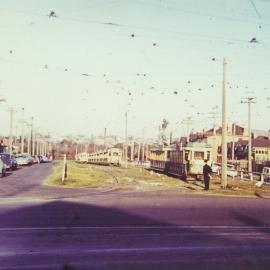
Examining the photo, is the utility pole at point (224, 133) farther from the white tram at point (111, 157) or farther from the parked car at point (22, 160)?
the white tram at point (111, 157)

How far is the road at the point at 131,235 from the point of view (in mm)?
8430

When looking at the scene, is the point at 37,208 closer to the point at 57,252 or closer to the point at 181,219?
the point at 181,219

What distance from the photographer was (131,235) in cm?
1137

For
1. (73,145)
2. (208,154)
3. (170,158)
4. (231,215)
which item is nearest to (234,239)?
(231,215)

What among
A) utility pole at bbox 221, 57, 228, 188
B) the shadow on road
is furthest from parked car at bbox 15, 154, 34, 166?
the shadow on road

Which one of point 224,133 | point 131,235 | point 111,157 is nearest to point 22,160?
point 111,157

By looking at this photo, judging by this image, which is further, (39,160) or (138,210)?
(39,160)

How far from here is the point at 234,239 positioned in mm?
11250

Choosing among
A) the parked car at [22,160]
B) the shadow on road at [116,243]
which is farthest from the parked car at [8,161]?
the shadow on road at [116,243]

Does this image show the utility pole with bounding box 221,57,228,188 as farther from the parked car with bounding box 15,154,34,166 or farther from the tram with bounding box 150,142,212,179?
the parked car with bounding box 15,154,34,166

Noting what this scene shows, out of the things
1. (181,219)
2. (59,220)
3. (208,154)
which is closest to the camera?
(59,220)

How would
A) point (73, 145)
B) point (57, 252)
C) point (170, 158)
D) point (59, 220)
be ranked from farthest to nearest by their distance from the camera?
1. point (73, 145)
2. point (170, 158)
3. point (59, 220)
4. point (57, 252)

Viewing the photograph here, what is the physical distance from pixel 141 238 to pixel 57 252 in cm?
252

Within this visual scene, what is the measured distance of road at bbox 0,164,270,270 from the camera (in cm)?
843
